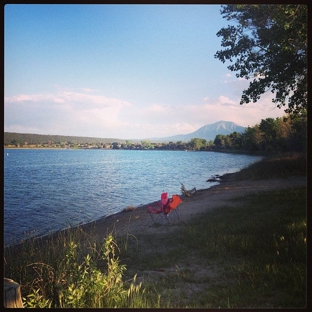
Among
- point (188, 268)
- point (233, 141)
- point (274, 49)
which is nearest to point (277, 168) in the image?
point (233, 141)

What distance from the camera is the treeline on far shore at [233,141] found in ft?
20.0

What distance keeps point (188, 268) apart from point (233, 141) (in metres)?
5.33

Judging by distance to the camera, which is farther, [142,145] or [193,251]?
[142,145]

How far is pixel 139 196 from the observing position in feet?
35.1

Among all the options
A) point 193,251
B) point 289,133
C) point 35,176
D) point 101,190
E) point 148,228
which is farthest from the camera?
point 35,176

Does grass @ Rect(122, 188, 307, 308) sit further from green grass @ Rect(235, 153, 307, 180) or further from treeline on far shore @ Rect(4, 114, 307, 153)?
green grass @ Rect(235, 153, 307, 180)

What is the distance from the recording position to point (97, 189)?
12.6 metres

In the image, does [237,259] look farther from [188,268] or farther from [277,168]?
[277,168]

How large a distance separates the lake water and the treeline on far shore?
693mm

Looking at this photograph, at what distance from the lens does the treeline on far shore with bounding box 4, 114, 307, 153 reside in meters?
6.09

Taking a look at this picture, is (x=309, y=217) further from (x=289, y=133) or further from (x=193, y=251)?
(x=289, y=133)

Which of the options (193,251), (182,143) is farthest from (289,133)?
(193,251)

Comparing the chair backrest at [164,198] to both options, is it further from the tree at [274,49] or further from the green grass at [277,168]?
the green grass at [277,168]

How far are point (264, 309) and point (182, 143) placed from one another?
222 inches
